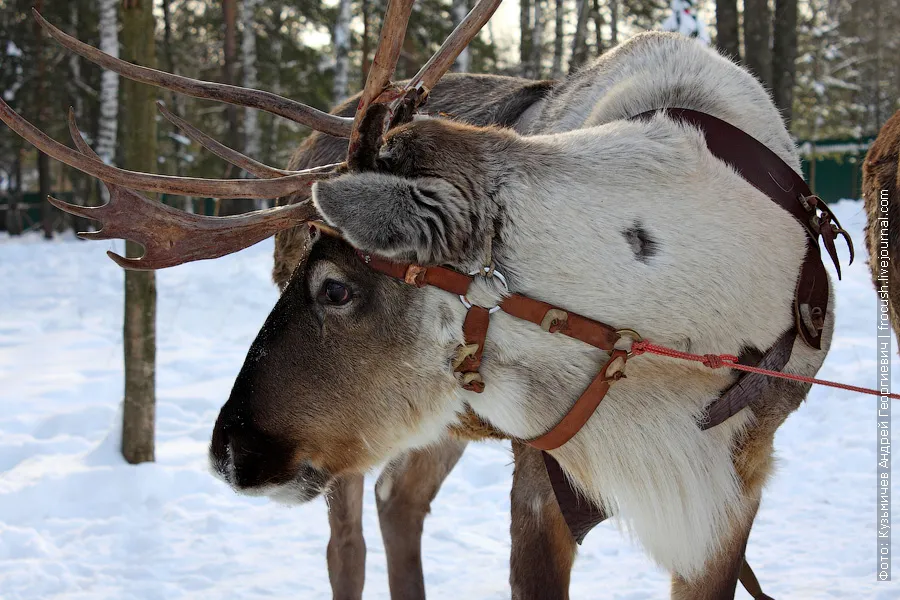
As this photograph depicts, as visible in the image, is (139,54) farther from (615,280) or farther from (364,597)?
(615,280)

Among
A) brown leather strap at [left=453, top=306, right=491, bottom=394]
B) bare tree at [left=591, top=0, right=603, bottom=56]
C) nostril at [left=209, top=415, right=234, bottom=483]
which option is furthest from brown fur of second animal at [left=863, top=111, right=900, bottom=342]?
bare tree at [left=591, top=0, right=603, bottom=56]

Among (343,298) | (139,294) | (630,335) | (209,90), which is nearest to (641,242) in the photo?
(630,335)

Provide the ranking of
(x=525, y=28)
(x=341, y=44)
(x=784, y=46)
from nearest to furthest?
(x=784, y=46)
(x=341, y=44)
(x=525, y=28)

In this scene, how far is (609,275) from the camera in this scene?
6.49 ft

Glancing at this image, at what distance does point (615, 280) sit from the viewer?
1.98 meters

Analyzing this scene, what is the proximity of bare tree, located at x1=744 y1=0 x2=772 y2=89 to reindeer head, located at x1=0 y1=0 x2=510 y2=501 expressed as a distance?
7267 millimetres

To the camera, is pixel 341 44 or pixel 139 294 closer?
pixel 139 294

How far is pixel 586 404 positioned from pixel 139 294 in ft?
10.7

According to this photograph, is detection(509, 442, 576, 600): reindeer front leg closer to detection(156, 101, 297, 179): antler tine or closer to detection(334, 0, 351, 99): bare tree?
detection(156, 101, 297, 179): antler tine

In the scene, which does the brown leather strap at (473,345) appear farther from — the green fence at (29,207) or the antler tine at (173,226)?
the green fence at (29,207)

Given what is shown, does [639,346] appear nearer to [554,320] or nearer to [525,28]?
[554,320]

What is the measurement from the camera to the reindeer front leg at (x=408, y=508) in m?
3.55

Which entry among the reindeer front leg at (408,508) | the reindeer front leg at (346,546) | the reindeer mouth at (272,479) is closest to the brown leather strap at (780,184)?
the reindeer mouth at (272,479)

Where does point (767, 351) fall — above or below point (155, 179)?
below
